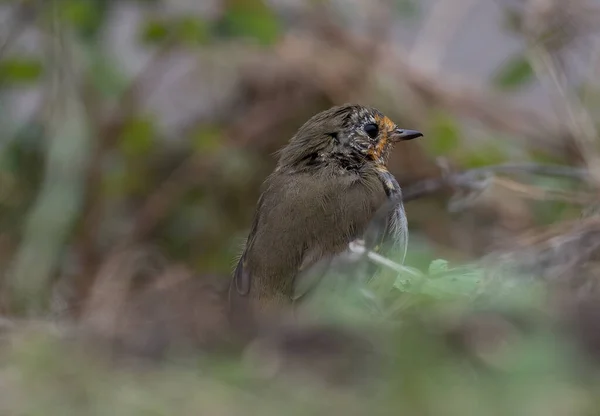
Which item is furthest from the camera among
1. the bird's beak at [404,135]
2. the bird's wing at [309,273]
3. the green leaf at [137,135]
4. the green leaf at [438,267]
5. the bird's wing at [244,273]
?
the green leaf at [137,135]

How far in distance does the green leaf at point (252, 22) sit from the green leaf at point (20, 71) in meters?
0.87

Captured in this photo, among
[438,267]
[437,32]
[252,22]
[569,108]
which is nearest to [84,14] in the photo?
[252,22]

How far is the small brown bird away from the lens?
10.6 feet

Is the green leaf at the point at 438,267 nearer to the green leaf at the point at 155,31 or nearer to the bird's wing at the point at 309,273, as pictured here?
the bird's wing at the point at 309,273

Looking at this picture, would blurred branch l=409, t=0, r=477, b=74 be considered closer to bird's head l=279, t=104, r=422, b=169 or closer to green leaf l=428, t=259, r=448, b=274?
bird's head l=279, t=104, r=422, b=169

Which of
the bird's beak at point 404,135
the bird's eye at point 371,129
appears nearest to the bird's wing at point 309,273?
the bird's eye at point 371,129

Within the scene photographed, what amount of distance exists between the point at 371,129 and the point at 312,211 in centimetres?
62

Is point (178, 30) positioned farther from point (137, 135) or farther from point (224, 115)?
point (224, 115)

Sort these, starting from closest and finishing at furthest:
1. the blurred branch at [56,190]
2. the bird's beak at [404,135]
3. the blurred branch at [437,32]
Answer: the bird's beak at [404,135] → the blurred branch at [56,190] → the blurred branch at [437,32]

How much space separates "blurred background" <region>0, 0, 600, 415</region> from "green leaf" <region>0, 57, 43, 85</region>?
0.04ft

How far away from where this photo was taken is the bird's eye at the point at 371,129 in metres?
3.79

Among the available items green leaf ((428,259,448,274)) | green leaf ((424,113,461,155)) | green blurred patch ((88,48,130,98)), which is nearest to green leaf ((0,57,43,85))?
green blurred patch ((88,48,130,98))

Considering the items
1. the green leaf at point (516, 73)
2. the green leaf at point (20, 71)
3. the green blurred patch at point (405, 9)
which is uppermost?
the green blurred patch at point (405, 9)

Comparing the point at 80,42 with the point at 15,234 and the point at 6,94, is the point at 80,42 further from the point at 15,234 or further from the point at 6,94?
the point at 15,234
